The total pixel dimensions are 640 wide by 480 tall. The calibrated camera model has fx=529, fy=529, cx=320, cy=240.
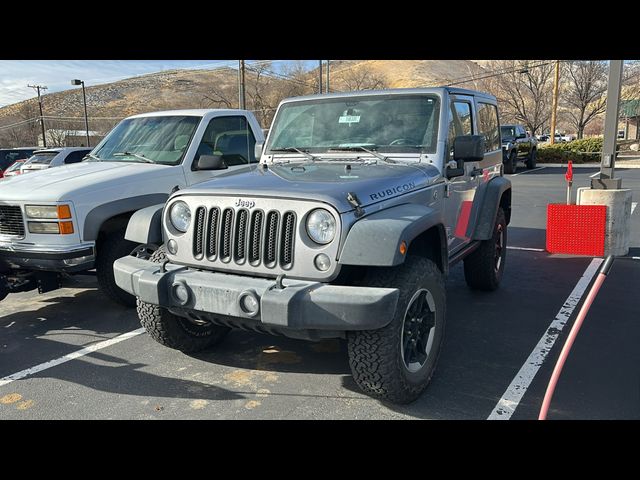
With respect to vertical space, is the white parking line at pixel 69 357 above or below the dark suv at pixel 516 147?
below

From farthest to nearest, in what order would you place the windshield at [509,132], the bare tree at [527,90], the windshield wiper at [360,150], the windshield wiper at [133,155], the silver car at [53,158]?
1. the bare tree at [527,90]
2. the windshield at [509,132]
3. the silver car at [53,158]
4. the windshield wiper at [133,155]
5. the windshield wiper at [360,150]

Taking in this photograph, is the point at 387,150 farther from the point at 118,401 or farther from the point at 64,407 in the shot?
the point at 64,407

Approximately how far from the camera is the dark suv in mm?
21514

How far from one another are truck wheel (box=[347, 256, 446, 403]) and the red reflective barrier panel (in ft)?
15.8

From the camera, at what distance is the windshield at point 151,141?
5.90 meters

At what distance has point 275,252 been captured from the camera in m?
3.22

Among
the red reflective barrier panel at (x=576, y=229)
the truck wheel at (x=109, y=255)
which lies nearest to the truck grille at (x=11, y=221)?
the truck wheel at (x=109, y=255)

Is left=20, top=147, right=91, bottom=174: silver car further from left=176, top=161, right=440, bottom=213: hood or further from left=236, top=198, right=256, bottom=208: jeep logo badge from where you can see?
left=236, top=198, right=256, bottom=208: jeep logo badge

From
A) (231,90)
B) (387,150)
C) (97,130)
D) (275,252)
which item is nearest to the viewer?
(275,252)

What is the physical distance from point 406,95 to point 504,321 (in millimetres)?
2300

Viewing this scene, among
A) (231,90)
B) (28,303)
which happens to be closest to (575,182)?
(28,303)

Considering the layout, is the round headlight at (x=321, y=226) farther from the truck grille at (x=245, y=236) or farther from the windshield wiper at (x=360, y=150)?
the windshield wiper at (x=360, y=150)

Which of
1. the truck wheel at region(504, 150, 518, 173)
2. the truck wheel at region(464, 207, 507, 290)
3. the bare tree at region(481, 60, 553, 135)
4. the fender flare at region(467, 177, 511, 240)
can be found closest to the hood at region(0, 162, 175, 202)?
the fender flare at region(467, 177, 511, 240)

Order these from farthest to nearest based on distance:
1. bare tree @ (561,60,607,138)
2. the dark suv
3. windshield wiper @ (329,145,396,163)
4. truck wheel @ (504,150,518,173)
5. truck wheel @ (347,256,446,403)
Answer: bare tree @ (561,60,607,138) < truck wheel @ (504,150,518,173) < the dark suv < windshield wiper @ (329,145,396,163) < truck wheel @ (347,256,446,403)
